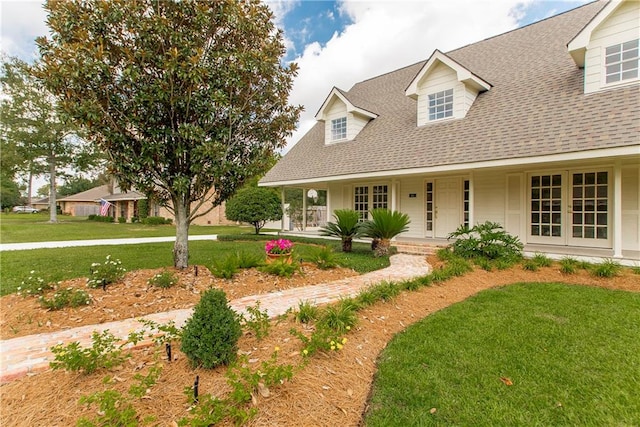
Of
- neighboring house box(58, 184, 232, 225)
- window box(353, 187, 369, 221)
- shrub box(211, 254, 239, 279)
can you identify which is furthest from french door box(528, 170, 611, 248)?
neighboring house box(58, 184, 232, 225)

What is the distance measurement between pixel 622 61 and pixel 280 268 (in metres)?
9.59

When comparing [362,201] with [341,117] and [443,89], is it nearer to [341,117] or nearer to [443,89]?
[341,117]

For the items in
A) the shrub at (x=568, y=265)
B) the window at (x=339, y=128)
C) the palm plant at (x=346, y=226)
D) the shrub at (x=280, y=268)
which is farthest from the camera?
the window at (x=339, y=128)

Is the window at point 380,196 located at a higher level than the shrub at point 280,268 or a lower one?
higher

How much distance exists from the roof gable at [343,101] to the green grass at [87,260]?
243 inches

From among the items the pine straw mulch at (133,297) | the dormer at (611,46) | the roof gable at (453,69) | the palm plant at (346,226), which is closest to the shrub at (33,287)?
the pine straw mulch at (133,297)

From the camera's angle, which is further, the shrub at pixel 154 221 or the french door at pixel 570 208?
the shrub at pixel 154 221

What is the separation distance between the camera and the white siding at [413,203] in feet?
38.1

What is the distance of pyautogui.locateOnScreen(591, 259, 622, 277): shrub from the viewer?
6.11 metres

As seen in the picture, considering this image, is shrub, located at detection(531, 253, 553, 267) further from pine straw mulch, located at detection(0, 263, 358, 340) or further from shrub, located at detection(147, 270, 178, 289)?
shrub, located at detection(147, 270, 178, 289)

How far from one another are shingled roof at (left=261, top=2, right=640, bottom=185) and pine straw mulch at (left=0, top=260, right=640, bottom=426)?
687cm

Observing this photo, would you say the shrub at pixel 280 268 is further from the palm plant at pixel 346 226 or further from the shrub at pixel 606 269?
the shrub at pixel 606 269

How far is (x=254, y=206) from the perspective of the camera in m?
15.2

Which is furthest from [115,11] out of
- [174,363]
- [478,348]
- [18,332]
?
[478,348]
